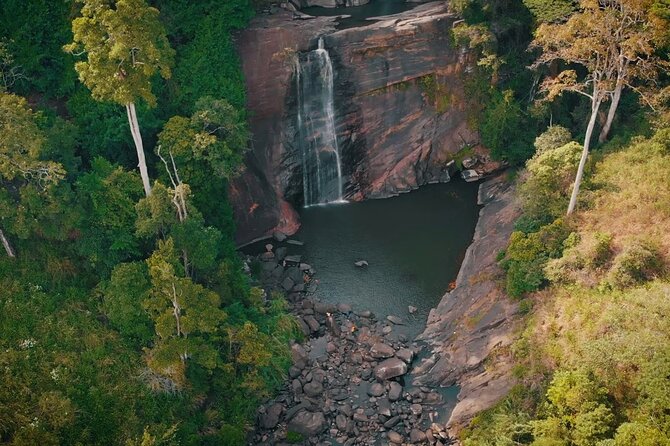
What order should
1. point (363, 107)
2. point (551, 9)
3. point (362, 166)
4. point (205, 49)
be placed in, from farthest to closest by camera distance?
point (362, 166), point (363, 107), point (205, 49), point (551, 9)

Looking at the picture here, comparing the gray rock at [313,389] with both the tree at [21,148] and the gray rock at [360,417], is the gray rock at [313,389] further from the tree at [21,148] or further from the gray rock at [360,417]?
the tree at [21,148]

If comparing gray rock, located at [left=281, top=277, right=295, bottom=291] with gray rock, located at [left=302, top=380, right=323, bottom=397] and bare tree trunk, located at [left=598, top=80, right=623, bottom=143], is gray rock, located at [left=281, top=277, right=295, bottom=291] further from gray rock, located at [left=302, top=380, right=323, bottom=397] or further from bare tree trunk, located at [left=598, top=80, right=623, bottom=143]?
bare tree trunk, located at [left=598, top=80, right=623, bottom=143]

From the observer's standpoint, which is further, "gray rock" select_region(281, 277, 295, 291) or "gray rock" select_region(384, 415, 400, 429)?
"gray rock" select_region(281, 277, 295, 291)

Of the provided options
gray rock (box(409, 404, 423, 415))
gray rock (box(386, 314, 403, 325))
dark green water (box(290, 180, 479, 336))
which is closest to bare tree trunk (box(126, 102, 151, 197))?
dark green water (box(290, 180, 479, 336))

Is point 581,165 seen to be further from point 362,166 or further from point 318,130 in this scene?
point 318,130

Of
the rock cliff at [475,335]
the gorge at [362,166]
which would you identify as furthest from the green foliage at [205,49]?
the rock cliff at [475,335]

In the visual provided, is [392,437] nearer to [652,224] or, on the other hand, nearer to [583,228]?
[583,228]

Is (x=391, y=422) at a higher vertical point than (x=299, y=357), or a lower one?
lower

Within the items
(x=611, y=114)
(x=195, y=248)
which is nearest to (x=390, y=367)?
(x=195, y=248)
